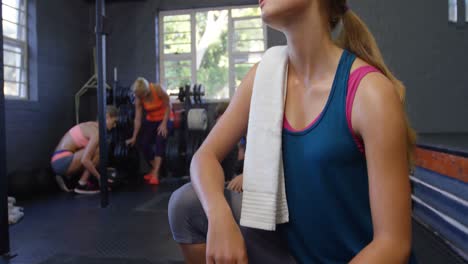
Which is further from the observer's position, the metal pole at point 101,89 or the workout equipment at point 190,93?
the workout equipment at point 190,93

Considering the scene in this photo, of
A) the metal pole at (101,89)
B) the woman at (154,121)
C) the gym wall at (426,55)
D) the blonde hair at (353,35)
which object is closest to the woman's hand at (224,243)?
the blonde hair at (353,35)

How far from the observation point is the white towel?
637 mm

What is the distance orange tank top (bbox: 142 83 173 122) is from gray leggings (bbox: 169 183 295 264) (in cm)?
306

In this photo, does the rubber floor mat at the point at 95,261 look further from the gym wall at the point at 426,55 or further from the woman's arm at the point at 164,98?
the gym wall at the point at 426,55

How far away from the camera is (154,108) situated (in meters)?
3.77

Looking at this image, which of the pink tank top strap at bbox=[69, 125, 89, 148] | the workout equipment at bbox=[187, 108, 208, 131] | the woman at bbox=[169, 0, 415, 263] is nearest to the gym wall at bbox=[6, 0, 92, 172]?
the pink tank top strap at bbox=[69, 125, 89, 148]

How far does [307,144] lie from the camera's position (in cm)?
61

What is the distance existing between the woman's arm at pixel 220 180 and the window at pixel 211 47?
380cm

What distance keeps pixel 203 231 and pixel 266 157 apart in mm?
235

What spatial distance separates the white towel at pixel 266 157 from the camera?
637mm

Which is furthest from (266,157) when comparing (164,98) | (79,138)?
(164,98)

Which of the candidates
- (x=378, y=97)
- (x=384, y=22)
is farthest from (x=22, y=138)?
(x=378, y=97)

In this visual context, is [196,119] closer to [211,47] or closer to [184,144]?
[184,144]

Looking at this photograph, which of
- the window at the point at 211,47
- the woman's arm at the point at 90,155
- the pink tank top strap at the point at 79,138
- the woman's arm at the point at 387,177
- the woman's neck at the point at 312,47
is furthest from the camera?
the window at the point at 211,47
